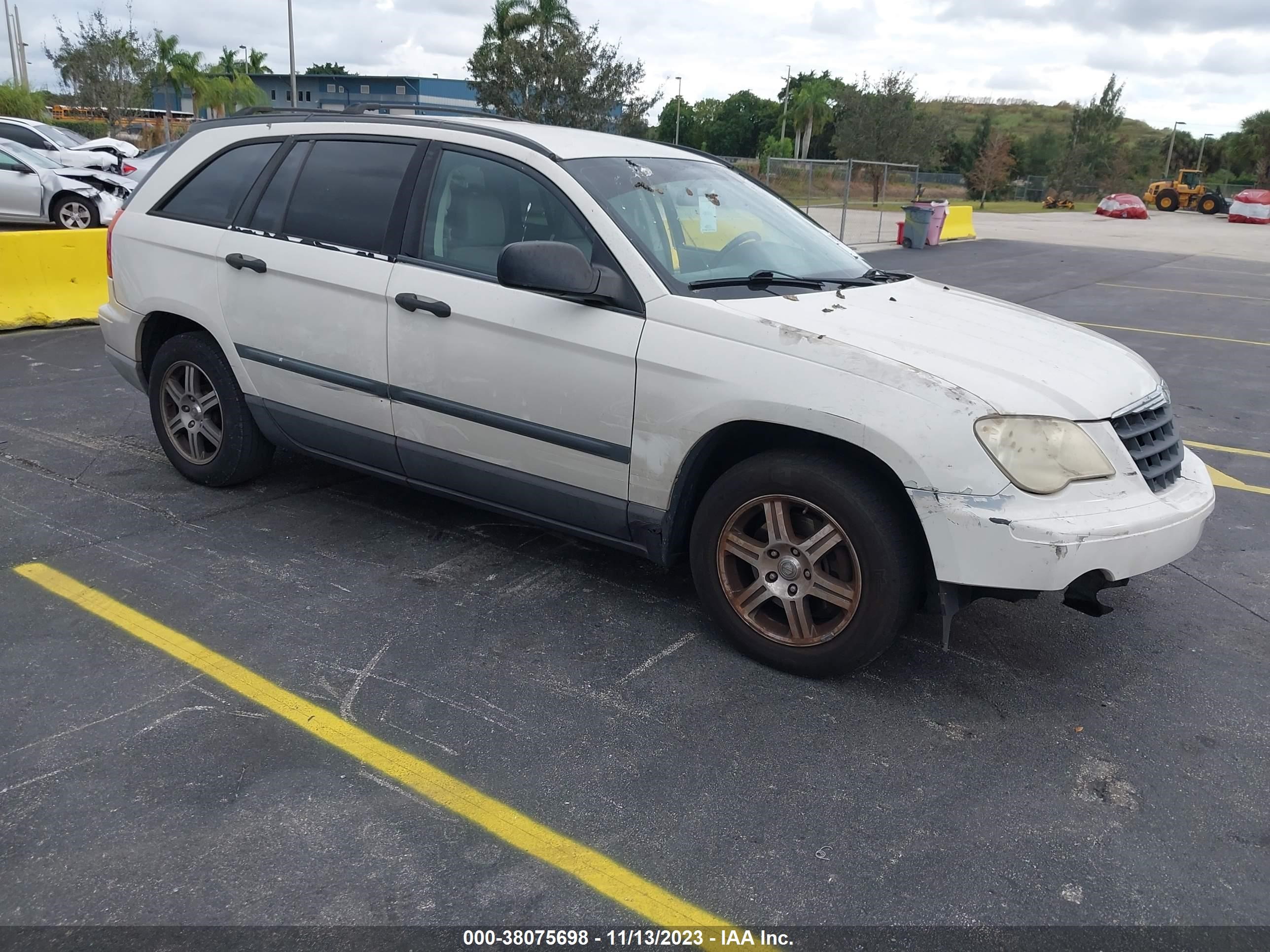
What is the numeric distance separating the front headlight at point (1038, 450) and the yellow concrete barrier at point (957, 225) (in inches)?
940

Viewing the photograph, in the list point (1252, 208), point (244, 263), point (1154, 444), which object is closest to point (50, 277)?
point (244, 263)

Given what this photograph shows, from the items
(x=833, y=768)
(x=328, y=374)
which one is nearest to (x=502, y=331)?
(x=328, y=374)

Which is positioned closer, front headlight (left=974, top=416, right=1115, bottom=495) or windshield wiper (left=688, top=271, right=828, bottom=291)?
front headlight (left=974, top=416, right=1115, bottom=495)

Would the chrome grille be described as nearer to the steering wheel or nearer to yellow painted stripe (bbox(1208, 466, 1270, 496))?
the steering wheel

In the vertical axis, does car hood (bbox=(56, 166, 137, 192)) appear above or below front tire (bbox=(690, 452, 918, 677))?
above

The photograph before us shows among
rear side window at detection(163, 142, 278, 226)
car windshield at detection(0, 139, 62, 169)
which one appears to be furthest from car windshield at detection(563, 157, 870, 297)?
car windshield at detection(0, 139, 62, 169)

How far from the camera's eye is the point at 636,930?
2461 millimetres

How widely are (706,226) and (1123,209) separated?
4764 cm

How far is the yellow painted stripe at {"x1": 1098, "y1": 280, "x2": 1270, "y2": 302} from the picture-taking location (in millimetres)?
16328

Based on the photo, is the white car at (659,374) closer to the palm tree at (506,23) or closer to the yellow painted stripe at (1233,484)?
the yellow painted stripe at (1233,484)

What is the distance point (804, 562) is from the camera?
3.53 meters

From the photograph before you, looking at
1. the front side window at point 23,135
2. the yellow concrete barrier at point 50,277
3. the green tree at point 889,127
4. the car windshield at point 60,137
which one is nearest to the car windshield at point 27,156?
the front side window at point 23,135

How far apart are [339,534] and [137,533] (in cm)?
90

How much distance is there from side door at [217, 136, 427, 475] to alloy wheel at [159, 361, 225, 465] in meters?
0.42
